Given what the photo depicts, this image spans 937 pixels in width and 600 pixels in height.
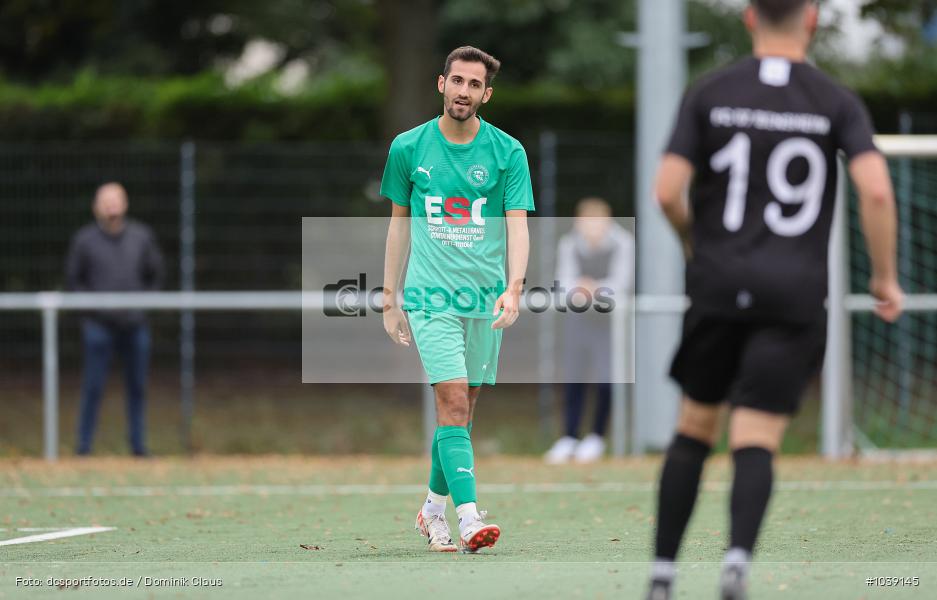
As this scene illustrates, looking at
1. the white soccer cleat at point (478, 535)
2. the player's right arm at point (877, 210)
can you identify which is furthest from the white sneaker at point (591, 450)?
the player's right arm at point (877, 210)

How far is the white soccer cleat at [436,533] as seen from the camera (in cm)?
601

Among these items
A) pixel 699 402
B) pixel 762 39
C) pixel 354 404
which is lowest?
pixel 354 404

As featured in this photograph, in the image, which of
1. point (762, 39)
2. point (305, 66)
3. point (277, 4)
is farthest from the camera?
point (305, 66)

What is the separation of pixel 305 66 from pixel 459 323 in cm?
→ 2146

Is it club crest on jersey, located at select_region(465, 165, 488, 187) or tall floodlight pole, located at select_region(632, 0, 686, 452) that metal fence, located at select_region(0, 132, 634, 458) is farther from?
club crest on jersey, located at select_region(465, 165, 488, 187)

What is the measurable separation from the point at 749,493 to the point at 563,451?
7.78 meters

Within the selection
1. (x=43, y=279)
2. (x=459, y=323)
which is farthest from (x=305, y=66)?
(x=459, y=323)

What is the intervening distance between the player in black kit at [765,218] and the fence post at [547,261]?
9009 millimetres

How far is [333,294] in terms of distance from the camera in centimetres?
1216

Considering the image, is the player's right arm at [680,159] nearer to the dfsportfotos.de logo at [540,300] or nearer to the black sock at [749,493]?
the black sock at [749,493]

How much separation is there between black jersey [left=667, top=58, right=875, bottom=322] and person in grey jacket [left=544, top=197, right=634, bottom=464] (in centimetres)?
782

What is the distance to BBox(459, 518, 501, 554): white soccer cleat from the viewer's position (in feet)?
18.7

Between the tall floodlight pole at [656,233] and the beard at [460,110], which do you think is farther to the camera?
the tall floodlight pole at [656,233]

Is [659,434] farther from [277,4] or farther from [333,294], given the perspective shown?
[277,4]
